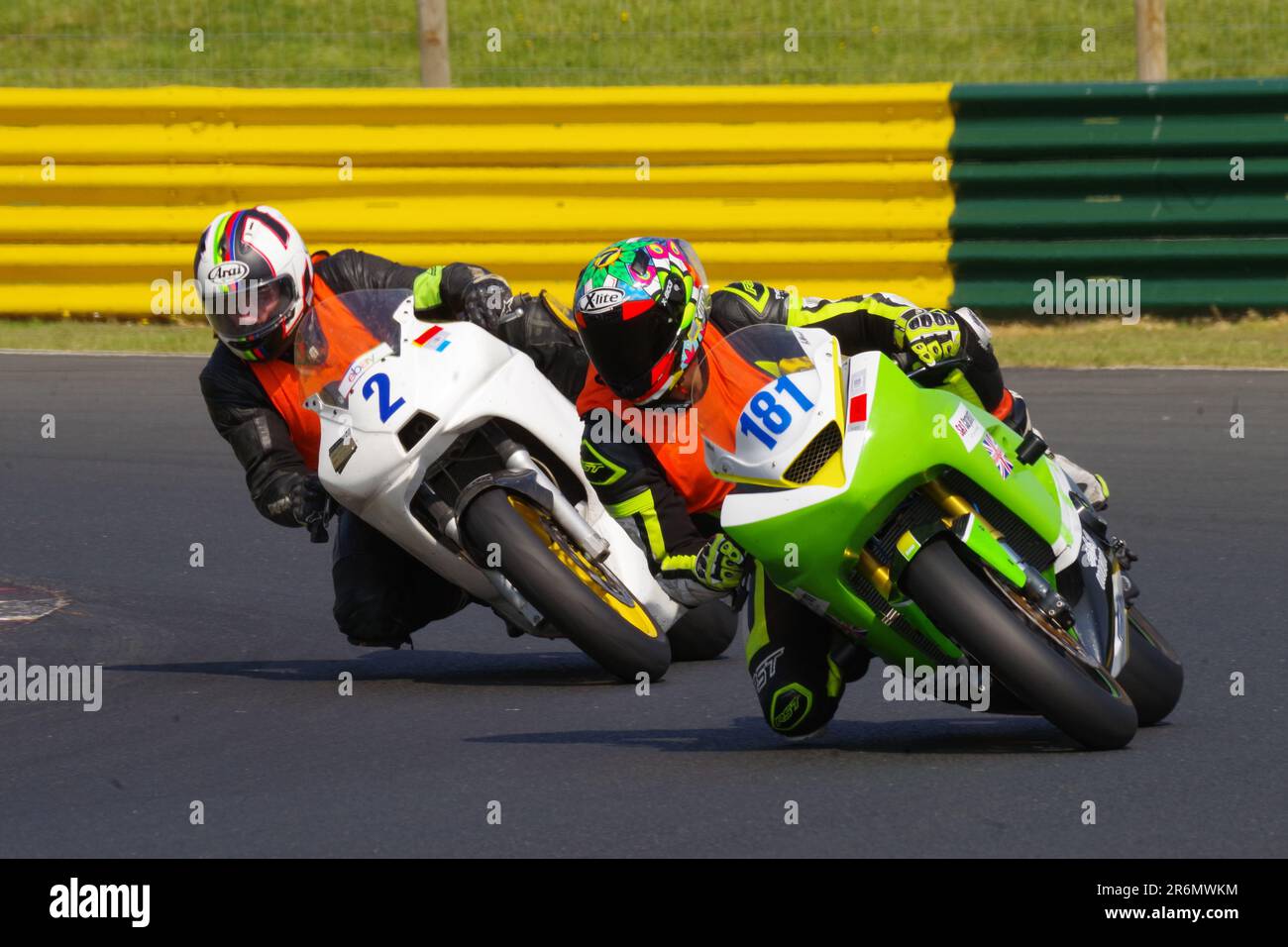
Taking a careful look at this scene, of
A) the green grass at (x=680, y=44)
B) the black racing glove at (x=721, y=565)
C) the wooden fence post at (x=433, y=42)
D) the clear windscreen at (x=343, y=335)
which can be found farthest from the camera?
the green grass at (x=680, y=44)

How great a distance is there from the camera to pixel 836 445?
15.9ft

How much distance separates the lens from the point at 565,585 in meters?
6.02

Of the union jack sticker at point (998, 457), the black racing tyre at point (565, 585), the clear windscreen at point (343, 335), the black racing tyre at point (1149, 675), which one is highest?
the clear windscreen at point (343, 335)

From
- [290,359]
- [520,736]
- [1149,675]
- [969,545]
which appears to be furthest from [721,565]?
[290,359]

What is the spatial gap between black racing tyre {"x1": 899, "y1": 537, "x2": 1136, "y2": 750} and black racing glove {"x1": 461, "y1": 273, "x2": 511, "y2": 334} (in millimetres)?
2248

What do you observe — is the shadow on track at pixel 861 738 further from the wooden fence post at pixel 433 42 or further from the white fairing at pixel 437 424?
the wooden fence post at pixel 433 42

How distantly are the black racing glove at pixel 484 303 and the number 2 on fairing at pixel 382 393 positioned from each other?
0.50 meters

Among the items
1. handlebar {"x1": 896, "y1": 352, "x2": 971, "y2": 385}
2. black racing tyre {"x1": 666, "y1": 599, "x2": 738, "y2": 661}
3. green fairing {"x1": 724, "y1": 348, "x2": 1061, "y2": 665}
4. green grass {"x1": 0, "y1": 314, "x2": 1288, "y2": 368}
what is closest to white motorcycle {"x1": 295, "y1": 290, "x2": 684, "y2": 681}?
black racing tyre {"x1": 666, "y1": 599, "x2": 738, "y2": 661}

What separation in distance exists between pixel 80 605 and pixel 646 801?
3.50 metres

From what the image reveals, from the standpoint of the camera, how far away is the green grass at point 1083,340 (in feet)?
40.0

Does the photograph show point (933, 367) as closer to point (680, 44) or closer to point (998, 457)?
point (998, 457)

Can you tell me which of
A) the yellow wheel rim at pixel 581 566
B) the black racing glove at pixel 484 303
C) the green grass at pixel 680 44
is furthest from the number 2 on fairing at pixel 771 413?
the green grass at pixel 680 44

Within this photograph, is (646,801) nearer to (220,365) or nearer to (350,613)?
(350,613)
